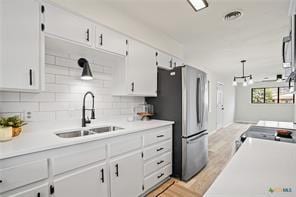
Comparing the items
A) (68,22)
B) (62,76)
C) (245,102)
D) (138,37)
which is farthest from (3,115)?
(245,102)

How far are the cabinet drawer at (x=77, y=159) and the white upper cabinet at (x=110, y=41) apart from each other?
3.87 feet

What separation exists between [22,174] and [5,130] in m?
0.40

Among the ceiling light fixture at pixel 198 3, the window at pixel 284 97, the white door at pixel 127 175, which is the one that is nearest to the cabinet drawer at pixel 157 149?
the white door at pixel 127 175

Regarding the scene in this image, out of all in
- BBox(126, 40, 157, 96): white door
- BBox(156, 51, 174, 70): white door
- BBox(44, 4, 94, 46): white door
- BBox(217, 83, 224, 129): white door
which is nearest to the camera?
BBox(44, 4, 94, 46): white door

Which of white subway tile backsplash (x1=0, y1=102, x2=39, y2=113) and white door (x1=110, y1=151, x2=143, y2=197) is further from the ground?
white subway tile backsplash (x1=0, y1=102, x2=39, y2=113)

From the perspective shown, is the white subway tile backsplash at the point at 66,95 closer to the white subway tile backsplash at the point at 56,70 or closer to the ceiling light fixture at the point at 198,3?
the white subway tile backsplash at the point at 56,70

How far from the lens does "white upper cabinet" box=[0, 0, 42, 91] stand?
117 centimetres

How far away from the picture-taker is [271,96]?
8180 millimetres

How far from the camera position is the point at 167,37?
279 cm

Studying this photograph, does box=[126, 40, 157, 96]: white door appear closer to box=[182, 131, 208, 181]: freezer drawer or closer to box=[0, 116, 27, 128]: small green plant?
box=[182, 131, 208, 181]: freezer drawer

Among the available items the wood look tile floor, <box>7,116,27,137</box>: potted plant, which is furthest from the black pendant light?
the wood look tile floor

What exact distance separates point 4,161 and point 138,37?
2.04 metres

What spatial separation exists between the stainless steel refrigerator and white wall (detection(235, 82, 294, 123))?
7682mm

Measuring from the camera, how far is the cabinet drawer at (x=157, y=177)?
1.97 meters
